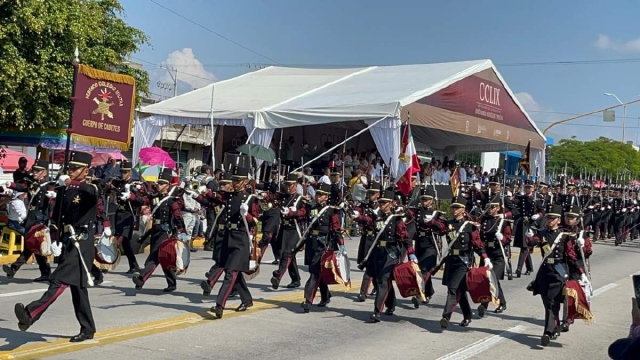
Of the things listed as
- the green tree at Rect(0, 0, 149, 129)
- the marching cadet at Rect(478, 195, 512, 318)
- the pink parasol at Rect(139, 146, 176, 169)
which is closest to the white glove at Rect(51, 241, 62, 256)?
the marching cadet at Rect(478, 195, 512, 318)

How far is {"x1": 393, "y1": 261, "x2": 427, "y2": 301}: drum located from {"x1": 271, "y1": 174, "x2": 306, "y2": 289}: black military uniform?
2.28 meters

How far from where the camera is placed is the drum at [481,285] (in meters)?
10.4

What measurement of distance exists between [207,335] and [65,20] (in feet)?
36.2

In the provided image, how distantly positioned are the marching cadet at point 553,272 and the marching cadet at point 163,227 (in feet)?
17.2

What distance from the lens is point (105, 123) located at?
41.3 ft

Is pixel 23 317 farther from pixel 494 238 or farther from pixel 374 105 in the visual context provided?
pixel 374 105

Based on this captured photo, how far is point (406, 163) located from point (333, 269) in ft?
35.4

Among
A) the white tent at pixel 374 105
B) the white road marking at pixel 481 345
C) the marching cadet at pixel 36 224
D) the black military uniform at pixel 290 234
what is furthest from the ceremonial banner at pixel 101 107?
the white tent at pixel 374 105

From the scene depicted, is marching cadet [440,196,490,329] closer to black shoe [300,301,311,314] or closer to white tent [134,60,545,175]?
black shoe [300,301,311,314]

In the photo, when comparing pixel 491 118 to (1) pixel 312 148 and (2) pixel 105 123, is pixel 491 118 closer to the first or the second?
(1) pixel 312 148

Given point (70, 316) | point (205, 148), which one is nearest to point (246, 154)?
point (70, 316)

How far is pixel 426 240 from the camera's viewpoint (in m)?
12.7

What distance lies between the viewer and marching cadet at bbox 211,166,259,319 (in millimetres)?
10188

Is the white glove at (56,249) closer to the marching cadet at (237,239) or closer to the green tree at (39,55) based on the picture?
the marching cadet at (237,239)
